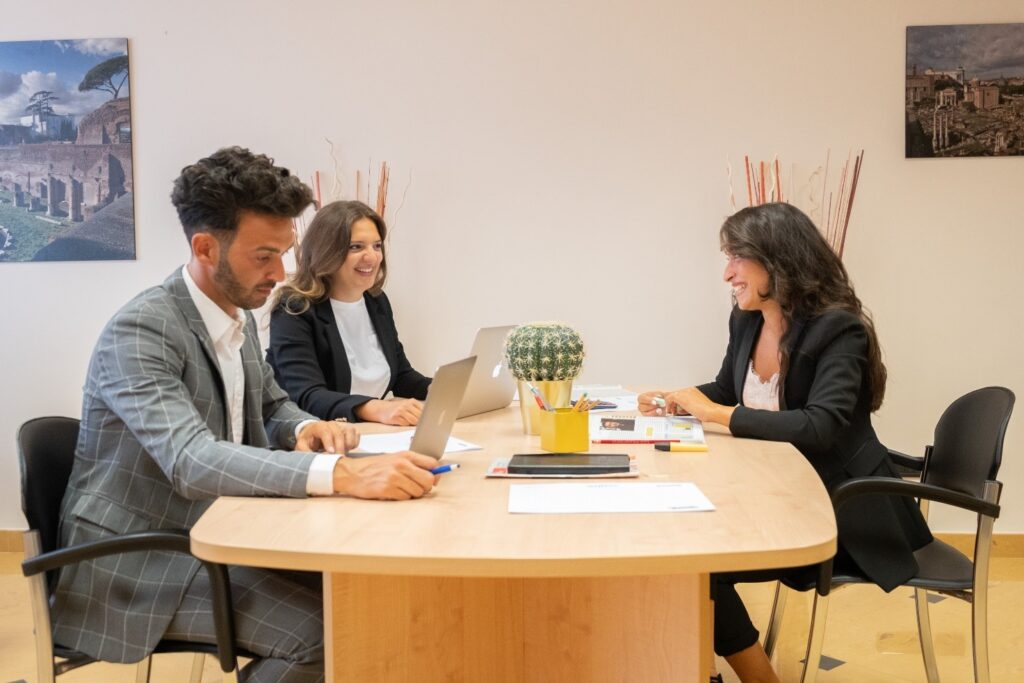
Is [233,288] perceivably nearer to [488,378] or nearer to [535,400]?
[535,400]

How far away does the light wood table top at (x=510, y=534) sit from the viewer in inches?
54.2

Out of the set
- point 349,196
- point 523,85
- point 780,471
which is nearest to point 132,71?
point 349,196

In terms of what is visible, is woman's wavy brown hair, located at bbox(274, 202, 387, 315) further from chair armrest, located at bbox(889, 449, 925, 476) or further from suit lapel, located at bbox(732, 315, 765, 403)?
chair armrest, located at bbox(889, 449, 925, 476)

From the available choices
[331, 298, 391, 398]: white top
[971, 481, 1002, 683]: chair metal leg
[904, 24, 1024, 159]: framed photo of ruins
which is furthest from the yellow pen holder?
[904, 24, 1024, 159]: framed photo of ruins

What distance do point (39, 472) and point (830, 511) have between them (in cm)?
150

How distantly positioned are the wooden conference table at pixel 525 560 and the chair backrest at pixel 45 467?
46 cm

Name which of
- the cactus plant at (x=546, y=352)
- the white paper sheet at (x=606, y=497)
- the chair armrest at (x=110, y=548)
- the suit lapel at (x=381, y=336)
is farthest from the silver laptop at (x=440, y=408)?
the suit lapel at (x=381, y=336)

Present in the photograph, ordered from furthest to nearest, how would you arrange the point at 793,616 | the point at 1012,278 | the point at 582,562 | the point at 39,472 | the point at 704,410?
the point at 1012,278 → the point at 793,616 → the point at 704,410 → the point at 39,472 → the point at 582,562

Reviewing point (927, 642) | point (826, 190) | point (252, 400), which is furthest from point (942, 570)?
point (826, 190)

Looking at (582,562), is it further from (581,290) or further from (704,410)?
(581,290)

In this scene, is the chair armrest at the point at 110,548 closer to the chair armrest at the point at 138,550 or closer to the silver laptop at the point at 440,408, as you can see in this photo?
the chair armrest at the point at 138,550

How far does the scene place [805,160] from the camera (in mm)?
3881

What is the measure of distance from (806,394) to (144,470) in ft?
5.21

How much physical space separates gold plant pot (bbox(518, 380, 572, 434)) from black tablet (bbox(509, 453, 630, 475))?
1.02 feet
